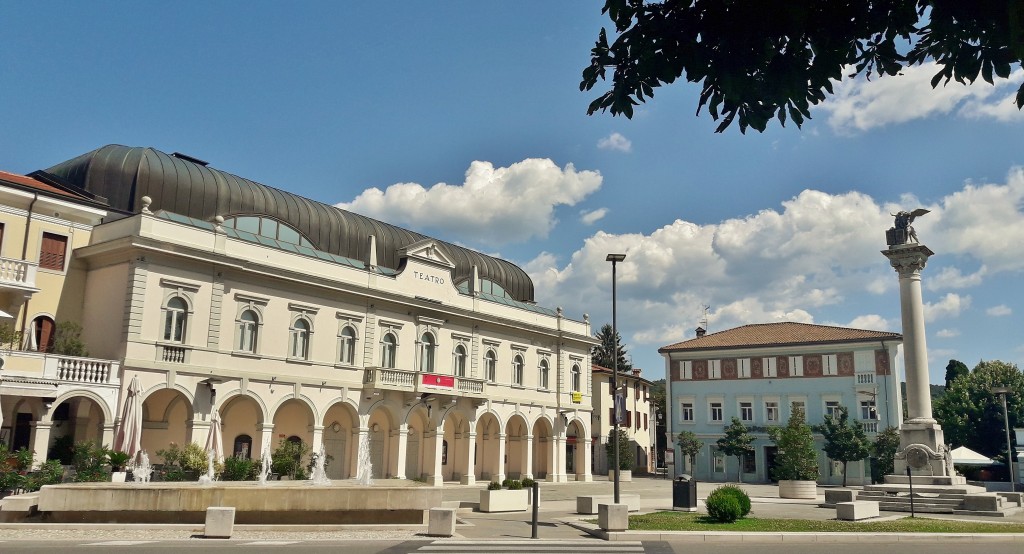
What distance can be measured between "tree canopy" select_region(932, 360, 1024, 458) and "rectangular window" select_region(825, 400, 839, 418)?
10426 mm

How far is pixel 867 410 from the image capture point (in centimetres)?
5338

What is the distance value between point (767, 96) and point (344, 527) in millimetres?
14443

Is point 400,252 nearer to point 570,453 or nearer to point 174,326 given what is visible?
point 174,326

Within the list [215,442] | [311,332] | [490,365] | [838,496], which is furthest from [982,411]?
[215,442]

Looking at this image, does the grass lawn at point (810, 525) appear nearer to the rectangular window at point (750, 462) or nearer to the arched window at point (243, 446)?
the arched window at point (243, 446)

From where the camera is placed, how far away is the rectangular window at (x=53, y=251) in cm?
2967

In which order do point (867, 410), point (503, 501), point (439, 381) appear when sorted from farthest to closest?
point (867, 410) → point (439, 381) → point (503, 501)

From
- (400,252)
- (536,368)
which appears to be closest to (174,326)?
(400,252)

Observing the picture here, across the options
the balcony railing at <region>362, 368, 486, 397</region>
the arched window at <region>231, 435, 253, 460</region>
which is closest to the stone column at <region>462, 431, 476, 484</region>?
the balcony railing at <region>362, 368, 486, 397</region>

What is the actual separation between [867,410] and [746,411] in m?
8.12

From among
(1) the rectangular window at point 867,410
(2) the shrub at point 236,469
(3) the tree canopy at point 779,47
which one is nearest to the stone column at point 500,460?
(2) the shrub at point 236,469

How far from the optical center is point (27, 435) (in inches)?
1109

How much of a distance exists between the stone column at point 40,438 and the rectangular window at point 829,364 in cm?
4657

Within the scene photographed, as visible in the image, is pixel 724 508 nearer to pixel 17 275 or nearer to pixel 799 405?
pixel 17 275
